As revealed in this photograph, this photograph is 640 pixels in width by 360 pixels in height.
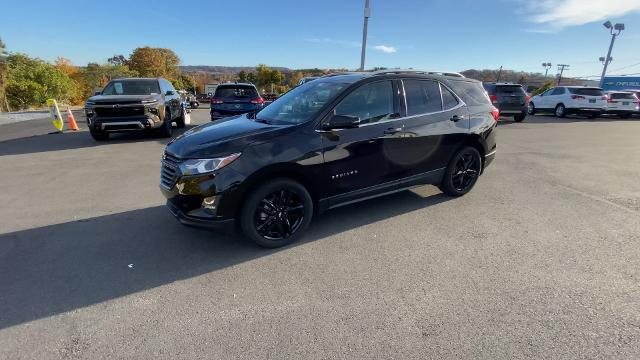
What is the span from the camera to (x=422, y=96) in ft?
14.6

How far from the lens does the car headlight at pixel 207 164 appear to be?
3217 mm

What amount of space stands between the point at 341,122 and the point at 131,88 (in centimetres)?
933

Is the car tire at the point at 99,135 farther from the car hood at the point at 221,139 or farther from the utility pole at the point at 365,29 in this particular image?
the utility pole at the point at 365,29

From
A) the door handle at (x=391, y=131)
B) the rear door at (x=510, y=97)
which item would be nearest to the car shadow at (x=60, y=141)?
the door handle at (x=391, y=131)

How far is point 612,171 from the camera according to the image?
6801mm

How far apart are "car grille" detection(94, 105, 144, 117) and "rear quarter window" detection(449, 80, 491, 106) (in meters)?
8.25

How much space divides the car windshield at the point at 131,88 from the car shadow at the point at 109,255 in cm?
722

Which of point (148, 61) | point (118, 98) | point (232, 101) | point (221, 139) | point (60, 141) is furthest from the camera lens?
point (148, 61)

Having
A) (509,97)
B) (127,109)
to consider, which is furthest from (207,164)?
(509,97)

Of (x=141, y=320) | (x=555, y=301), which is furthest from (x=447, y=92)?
(x=141, y=320)

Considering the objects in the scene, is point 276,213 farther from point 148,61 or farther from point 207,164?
point 148,61

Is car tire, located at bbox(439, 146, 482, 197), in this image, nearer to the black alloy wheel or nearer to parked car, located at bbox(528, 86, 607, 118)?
the black alloy wheel

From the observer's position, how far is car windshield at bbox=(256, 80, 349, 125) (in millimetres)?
3826

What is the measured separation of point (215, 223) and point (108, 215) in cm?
209
